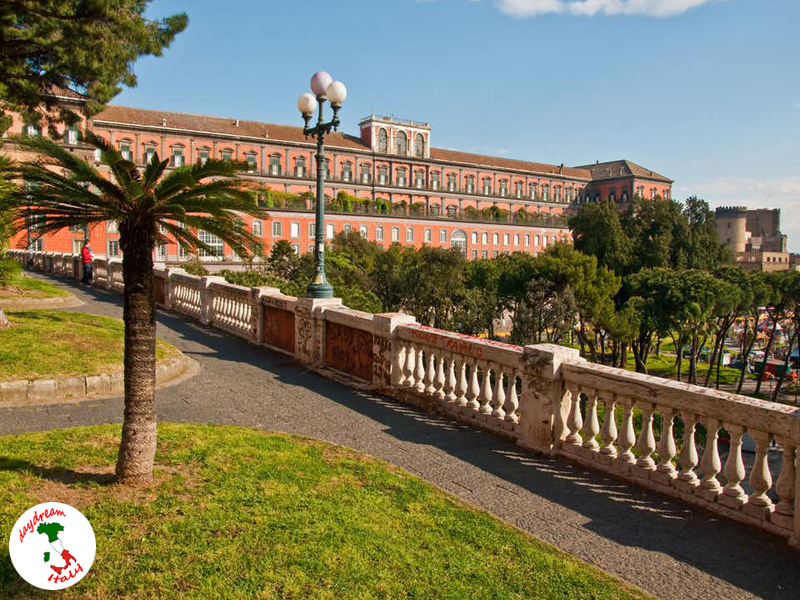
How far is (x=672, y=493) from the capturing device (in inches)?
209

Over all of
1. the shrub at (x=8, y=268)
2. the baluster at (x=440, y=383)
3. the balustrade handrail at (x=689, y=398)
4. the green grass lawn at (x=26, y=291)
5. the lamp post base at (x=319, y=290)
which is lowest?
the baluster at (x=440, y=383)

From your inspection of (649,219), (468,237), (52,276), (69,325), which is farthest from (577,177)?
(69,325)

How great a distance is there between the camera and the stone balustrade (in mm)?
4730

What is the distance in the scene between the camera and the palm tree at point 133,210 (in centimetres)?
440

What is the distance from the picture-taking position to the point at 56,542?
119 inches

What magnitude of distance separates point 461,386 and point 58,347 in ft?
20.0

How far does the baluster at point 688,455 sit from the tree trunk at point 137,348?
4261 mm

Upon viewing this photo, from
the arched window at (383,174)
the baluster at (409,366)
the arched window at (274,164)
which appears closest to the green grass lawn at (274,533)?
the baluster at (409,366)

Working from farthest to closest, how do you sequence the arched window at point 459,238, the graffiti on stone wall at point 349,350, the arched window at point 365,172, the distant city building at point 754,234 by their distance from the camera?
the distant city building at point 754,234
the arched window at point 365,172
the arched window at point 459,238
the graffiti on stone wall at point 349,350

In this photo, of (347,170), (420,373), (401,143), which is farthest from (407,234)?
(420,373)

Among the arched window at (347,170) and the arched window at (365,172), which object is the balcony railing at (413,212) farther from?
the arched window at (347,170)

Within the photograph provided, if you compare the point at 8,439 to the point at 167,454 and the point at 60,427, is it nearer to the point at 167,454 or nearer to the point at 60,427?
the point at 60,427

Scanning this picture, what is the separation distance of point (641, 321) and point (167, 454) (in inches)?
1404

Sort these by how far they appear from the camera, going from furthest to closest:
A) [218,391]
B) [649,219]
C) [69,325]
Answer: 1. [649,219]
2. [69,325]
3. [218,391]
